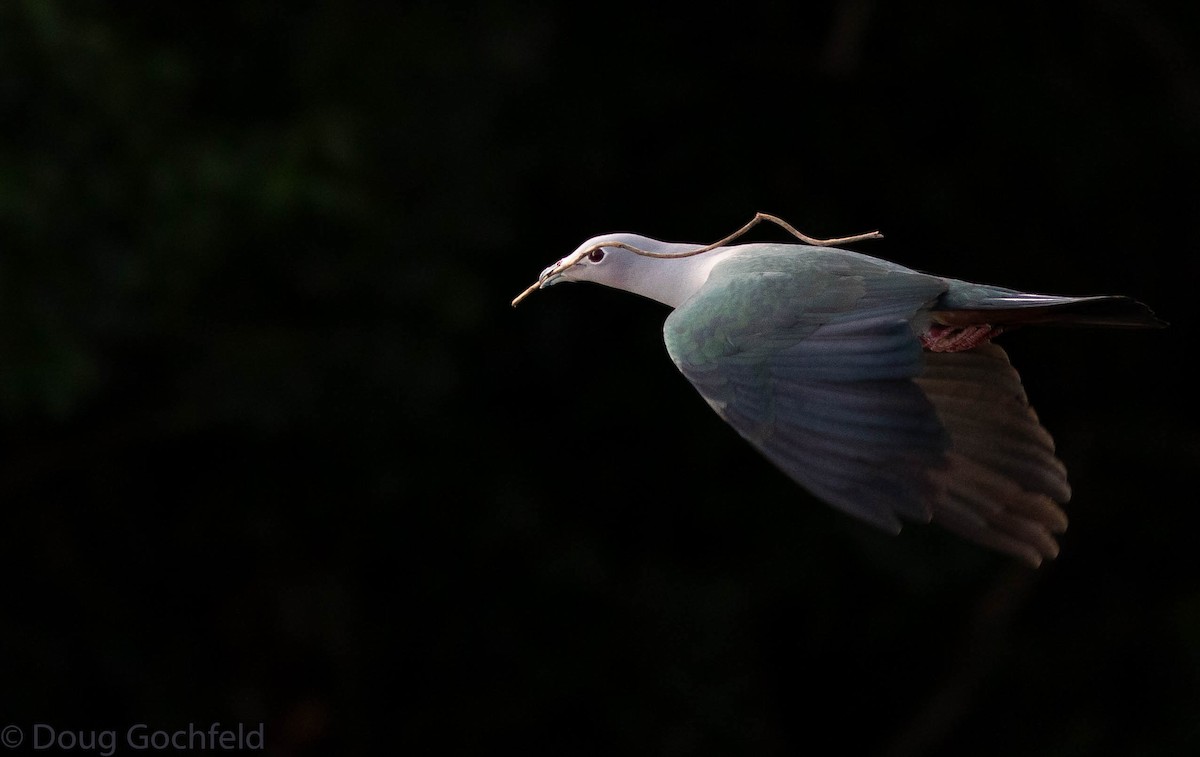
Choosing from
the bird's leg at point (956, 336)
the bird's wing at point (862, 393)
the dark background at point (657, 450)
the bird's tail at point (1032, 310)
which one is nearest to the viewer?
the bird's wing at point (862, 393)

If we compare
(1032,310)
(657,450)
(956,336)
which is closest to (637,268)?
(956,336)

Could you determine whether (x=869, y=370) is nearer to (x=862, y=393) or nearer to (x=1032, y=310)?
(x=862, y=393)

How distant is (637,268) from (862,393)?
31.6 inches

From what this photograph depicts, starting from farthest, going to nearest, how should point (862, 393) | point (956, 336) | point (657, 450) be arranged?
point (657, 450) < point (956, 336) < point (862, 393)

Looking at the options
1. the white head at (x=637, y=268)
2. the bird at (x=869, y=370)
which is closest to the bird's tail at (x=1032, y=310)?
the bird at (x=869, y=370)

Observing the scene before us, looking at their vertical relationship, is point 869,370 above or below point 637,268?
below

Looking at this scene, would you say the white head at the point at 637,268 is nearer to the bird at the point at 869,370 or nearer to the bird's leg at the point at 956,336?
the bird at the point at 869,370

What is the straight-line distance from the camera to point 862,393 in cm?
337

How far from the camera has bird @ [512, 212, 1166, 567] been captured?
10.7ft

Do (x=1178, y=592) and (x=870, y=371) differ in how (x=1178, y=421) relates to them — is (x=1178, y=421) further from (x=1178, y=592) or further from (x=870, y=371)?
(x=870, y=371)

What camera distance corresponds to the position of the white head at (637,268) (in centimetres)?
393

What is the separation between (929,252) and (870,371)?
575 centimetres

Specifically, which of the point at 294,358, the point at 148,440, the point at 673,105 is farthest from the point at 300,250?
the point at 673,105

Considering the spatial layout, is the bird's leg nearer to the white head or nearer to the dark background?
the white head
